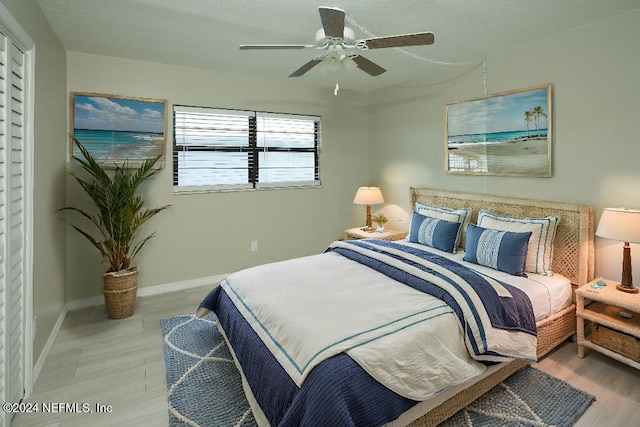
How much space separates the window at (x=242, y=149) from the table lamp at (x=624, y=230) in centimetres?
317

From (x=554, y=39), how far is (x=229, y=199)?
354cm

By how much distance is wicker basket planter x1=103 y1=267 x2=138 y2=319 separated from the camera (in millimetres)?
3143

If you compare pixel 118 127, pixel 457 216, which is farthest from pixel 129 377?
pixel 457 216

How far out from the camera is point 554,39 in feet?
9.52

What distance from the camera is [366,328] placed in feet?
5.80

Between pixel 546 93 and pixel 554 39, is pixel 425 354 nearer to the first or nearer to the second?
pixel 546 93

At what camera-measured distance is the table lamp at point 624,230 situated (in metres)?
2.27

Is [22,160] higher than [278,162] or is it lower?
lower

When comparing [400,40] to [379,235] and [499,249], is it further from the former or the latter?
[379,235]

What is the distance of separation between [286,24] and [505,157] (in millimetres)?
2330

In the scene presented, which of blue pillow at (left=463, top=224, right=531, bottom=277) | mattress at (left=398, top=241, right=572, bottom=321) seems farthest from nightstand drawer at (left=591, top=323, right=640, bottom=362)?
blue pillow at (left=463, top=224, right=531, bottom=277)

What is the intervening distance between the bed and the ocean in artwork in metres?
1.84

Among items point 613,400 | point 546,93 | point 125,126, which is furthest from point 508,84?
point 125,126

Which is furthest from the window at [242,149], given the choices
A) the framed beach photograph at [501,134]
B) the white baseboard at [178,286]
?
the framed beach photograph at [501,134]
